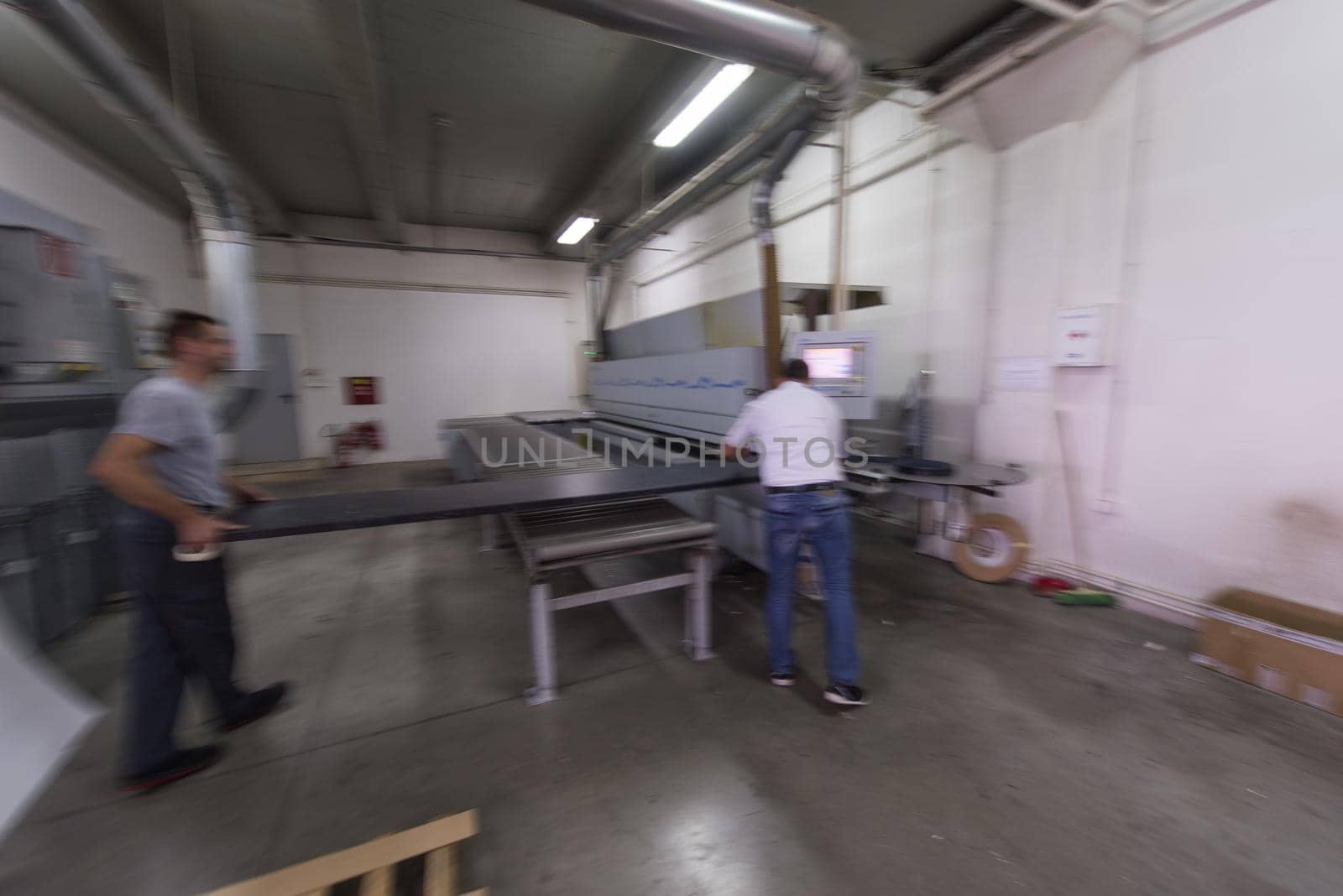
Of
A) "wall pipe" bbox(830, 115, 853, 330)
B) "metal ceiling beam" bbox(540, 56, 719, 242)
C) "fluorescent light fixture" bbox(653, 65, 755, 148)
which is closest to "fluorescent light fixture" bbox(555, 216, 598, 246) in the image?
"metal ceiling beam" bbox(540, 56, 719, 242)

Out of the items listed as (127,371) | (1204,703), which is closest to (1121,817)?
(1204,703)

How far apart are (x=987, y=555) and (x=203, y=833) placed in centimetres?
393

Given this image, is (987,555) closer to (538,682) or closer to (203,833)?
(538,682)

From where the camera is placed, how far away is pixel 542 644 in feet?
6.76

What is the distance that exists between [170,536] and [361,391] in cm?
681

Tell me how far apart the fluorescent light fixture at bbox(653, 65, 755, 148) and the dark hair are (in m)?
2.97

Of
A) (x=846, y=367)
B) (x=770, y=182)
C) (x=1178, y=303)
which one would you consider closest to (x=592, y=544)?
(x=846, y=367)

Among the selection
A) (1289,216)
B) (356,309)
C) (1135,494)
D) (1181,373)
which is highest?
(356,309)

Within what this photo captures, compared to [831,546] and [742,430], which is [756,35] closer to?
[742,430]

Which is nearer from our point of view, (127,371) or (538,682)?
(538,682)

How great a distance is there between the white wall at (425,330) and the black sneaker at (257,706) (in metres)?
6.40

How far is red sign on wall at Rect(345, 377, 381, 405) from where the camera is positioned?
747 cm

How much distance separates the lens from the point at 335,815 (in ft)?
5.20

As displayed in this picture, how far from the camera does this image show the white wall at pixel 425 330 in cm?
722
